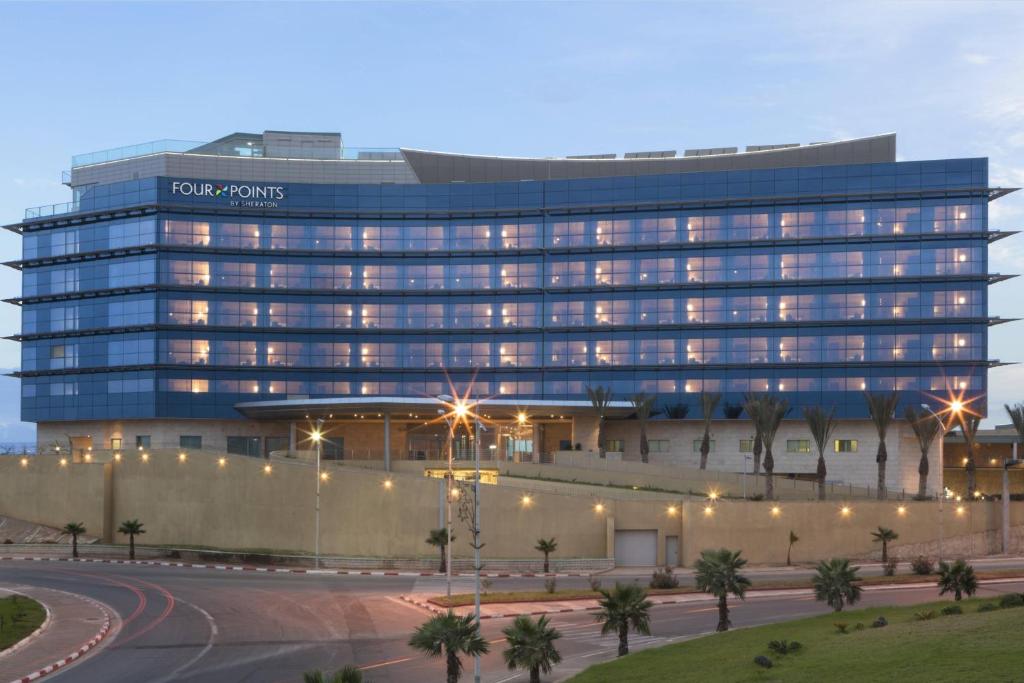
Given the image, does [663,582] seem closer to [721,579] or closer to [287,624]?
[721,579]

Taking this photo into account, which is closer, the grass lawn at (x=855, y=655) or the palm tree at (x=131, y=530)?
the grass lawn at (x=855, y=655)

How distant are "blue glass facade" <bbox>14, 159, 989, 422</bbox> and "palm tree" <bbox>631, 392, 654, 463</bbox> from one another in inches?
168

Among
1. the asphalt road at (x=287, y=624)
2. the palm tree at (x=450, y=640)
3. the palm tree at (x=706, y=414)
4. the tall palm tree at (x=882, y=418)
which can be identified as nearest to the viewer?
the palm tree at (x=450, y=640)

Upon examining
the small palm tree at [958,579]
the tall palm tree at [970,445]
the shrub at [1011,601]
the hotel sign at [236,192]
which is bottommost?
the small palm tree at [958,579]

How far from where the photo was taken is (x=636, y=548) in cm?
7994

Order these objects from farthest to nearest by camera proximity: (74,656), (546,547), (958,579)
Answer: (546,547)
(958,579)
(74,656)

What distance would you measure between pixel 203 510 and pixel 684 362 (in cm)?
5301

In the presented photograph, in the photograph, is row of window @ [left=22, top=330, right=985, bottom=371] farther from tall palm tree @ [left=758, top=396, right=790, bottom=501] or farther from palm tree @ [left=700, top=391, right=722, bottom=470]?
tall palm tree @ [left=758, top=396, right=790, bottom=501]

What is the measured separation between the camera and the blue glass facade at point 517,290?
115 m

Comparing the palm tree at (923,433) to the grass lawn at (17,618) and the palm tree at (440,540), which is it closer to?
the palm tree at (440,540)

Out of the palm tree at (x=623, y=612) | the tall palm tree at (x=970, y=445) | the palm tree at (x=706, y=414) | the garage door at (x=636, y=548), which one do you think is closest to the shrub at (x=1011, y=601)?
the palm tree at (x=623, y=612)

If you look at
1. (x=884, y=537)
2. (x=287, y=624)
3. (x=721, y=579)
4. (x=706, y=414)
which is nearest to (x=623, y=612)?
(x=721, y=579)

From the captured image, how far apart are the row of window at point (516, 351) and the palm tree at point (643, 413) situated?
19.6 ft

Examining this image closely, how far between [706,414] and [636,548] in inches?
1224
